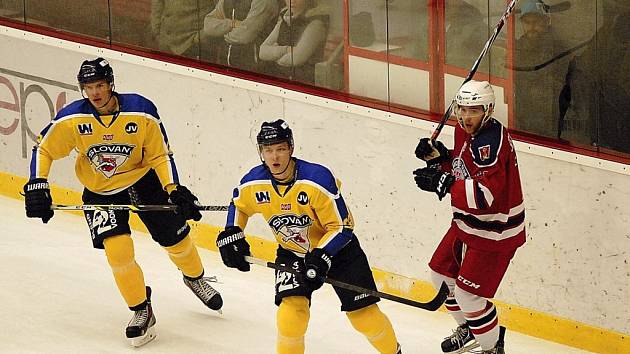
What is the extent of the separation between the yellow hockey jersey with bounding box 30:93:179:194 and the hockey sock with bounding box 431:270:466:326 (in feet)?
3.59

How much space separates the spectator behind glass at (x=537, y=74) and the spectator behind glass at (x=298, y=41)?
1.07 metres

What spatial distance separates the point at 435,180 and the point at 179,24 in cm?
239

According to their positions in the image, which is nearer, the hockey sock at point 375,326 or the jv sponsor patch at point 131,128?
the hockey sock at point 375,326

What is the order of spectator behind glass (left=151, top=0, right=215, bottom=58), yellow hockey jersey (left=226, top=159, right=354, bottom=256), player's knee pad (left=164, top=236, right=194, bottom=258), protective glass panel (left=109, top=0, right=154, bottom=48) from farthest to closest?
protective glass panel (left=109, top=0, right=154, bottom=48) → spectator behind glass (left=151, top=0, right=215, bottom=58) → player's knee pad (left=164, top=236, right=194, bottom=258) → yellow hockey jersey (left=226, top=159, right=354, bottom=256)

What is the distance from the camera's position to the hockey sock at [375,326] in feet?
18.7

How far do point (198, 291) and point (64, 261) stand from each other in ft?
3.28

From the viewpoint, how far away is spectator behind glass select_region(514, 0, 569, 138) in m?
6.48

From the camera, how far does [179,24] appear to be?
7848mm

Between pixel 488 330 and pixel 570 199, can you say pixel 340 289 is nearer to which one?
pixel 488 330

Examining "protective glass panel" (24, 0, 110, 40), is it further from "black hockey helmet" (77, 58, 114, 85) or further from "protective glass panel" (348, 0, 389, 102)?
"black hockey helmet" (77, 58, 114, 85)

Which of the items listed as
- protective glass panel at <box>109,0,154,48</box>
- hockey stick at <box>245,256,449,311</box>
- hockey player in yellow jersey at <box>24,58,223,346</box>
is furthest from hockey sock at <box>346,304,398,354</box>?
protective glass panel at <box>109,0,154,48</box>

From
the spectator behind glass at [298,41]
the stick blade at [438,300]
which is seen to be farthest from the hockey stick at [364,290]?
the spectator behind glass at [298,41]

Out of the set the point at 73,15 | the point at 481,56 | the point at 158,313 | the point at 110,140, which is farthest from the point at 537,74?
the point at 73,15

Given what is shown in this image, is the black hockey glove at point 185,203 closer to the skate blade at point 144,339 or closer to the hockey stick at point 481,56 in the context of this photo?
the skate blade at point 144,339
